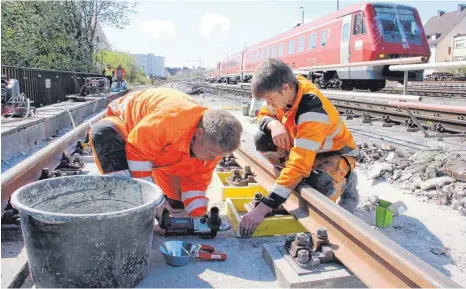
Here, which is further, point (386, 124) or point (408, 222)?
point (386, 124)

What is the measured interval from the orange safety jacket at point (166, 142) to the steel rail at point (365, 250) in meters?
0.79

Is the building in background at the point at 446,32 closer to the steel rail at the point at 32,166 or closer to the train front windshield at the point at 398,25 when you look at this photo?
the train front windshield at the point at 398,25

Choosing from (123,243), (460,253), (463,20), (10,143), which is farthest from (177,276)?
(463,20)

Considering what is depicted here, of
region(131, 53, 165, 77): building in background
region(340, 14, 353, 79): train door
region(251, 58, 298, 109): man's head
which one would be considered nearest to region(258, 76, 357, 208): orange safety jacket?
region(251, 58, 298, 109): man's head

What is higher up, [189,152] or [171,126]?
[171,126]

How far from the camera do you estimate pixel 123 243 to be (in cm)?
212

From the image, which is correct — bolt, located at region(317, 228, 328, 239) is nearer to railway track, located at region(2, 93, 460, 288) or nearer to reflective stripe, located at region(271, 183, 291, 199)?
railway track, located at region(2, 93, 460, 288)

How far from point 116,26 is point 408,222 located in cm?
2817

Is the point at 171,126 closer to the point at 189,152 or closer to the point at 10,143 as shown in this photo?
the point at 189,152

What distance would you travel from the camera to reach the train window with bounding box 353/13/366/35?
14.0 m

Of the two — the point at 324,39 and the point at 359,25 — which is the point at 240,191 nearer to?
the point at 359,25

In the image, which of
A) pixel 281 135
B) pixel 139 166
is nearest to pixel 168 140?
pixel 139 166

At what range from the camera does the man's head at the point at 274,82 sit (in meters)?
3.00

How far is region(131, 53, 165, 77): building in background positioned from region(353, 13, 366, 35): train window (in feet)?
277
